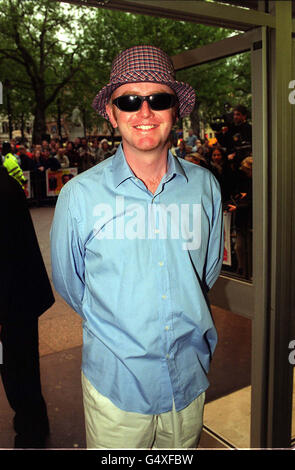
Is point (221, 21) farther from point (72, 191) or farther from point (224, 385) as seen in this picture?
point (224, 385)

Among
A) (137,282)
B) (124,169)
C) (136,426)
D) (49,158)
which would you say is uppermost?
(49,158)

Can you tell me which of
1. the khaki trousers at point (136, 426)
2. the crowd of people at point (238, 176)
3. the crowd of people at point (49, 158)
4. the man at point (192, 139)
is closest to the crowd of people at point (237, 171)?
the crowd of people at point (238, 176)

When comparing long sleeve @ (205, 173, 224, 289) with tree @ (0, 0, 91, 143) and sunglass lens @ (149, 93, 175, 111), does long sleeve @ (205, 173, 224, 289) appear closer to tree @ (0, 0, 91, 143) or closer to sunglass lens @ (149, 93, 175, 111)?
sunglass lens @ (149, 93, 175, 111)

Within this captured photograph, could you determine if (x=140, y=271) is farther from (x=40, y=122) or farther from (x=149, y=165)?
(x=40, y=122)

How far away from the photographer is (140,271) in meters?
1.88

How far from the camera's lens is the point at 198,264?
6.67 ft

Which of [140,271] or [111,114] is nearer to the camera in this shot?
[140,271]

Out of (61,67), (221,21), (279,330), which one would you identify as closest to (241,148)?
(221,21)

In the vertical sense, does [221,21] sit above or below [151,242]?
above

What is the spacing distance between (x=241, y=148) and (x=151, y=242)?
59.8 inches

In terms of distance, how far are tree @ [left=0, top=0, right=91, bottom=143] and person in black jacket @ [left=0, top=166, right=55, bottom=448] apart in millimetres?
18028

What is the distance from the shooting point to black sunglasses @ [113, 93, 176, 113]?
74.9 inches

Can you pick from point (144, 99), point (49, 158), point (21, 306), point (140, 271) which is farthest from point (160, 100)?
point (49, 158)

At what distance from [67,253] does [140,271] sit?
36 cm
